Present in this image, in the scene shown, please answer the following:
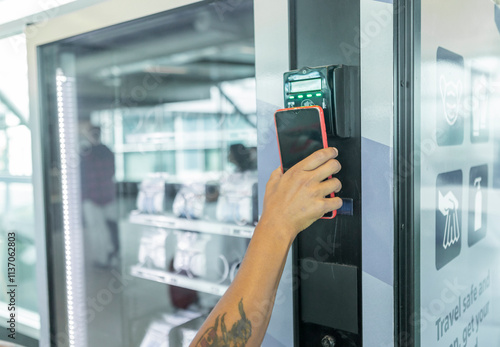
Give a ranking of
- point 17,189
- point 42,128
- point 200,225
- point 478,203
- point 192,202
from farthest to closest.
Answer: point 17,189, point 192,202, point 42,128, point 200,225, point 478,203

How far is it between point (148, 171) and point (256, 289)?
1404mm

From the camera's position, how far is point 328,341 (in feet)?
3.52

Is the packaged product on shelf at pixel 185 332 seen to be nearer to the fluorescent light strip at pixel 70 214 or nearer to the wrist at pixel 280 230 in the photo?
the fluorescent light strip at pixel 70 214

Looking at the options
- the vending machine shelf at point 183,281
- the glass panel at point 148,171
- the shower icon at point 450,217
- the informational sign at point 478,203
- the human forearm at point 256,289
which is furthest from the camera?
the glass panel at point 148,171

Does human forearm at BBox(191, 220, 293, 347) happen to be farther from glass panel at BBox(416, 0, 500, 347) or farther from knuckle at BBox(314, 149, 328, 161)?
glass panel at BBox(416, 0, 500, 347)

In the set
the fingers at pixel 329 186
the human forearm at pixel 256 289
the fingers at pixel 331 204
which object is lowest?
the human forearm at pixel 256 289

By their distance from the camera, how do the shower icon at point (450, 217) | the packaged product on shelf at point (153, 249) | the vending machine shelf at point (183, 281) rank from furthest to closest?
the packaged product on shelf at point (153, 249) → the vending machine shelf at point (183, 281) → the shower icon at point (450, 217)

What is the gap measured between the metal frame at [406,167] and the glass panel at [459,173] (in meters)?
0.05

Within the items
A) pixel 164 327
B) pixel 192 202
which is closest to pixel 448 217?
pixel 192 202

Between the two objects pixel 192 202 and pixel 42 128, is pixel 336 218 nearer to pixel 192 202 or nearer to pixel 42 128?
pixel 192 202

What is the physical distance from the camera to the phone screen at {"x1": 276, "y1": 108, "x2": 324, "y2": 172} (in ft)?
3.17

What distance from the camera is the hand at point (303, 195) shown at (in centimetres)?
92

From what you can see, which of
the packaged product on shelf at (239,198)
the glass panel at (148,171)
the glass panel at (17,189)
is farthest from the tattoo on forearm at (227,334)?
the glass panel at (17,189)

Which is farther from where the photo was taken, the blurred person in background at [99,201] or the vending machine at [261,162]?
the blurred person in background at [99,201]
